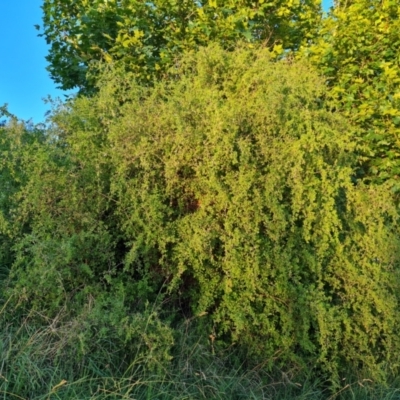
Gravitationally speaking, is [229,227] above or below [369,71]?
below

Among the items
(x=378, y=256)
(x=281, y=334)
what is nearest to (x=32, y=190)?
(x=281, y=334)

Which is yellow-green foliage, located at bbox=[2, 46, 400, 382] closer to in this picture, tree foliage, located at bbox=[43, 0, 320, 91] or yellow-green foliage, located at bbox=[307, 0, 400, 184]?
yellow-green foliage, located at bbox=[307, 0, 400, 184]

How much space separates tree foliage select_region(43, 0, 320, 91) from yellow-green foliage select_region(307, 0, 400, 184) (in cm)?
55

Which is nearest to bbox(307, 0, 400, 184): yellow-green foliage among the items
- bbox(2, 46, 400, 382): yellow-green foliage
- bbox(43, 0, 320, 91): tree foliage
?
bbox(43, 0, 320, 91): tree foliage

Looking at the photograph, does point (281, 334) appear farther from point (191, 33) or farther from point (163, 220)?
point (191, 33)

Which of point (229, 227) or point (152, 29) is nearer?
point (229, 227)

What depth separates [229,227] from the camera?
403cm

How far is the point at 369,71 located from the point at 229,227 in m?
2.69

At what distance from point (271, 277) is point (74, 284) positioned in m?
1.59

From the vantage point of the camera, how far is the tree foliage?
5547 mm

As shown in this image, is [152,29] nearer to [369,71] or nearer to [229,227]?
[369,71]

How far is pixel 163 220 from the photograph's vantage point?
4.19 m

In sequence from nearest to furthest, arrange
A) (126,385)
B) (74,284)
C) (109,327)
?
(126,385) < (109,327) < (74,284)


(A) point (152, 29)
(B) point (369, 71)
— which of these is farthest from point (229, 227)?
(A) point (152, 29)
